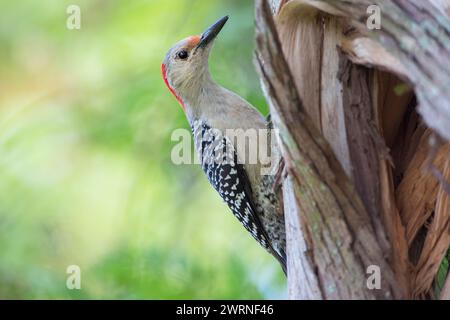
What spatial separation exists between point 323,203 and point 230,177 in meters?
1.70

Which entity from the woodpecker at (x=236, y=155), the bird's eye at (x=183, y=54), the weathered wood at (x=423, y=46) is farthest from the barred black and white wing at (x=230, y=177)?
the weathered wood at (x=423, y=46)

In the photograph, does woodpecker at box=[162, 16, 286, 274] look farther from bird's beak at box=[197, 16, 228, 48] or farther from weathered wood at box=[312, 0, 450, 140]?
weathered wood at box=[312, 0, 450, 140]

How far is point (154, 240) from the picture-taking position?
17.7ft

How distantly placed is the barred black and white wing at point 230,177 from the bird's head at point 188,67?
Result: 329 millimetres

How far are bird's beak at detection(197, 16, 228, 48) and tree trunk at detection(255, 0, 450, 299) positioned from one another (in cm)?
121

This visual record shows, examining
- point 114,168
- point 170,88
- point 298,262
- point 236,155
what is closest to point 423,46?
point 298,262

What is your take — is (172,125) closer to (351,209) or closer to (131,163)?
(131,163)

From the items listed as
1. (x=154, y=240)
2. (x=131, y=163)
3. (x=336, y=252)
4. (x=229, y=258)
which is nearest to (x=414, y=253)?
(x=336, y=252)

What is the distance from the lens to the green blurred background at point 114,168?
512cm

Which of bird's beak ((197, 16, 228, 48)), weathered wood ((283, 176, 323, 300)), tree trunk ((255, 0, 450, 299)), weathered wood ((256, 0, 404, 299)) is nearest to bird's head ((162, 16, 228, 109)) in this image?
bird's beak ((197, 16, 228, 48))

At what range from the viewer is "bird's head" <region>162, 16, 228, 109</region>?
507cm

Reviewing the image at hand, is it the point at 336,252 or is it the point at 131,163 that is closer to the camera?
the point at 336,252

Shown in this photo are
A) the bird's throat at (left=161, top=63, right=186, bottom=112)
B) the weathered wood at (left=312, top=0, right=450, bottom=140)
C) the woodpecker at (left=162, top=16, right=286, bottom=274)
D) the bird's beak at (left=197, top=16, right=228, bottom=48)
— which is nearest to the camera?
the weathered wood at (left=312, top=0, right=450, bottom=140)

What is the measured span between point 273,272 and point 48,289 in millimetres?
1765
